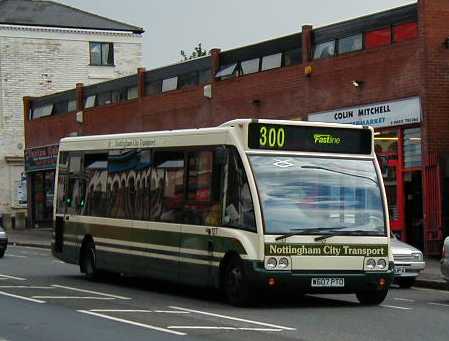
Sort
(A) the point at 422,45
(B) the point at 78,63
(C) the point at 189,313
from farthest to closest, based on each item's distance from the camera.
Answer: (B) the point at 78,63 → (A) the point at 422,45 → (C) the point at 189,313

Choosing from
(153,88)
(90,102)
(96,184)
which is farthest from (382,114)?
(90,102)

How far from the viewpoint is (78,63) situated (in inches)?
2534

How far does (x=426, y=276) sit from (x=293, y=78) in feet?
38.2

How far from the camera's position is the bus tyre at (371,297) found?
1562 cm

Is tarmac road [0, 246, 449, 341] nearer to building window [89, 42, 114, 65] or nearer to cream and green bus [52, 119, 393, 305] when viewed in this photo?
cream and green bus [52, 119, 393, 305]

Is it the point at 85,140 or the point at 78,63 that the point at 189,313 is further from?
the point at 78,63

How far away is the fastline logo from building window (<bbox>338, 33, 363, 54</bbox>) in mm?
13729

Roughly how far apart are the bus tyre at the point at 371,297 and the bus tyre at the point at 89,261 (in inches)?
236

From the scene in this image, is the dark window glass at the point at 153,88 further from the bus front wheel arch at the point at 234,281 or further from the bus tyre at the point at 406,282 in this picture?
the bus front wheel arch at the point at 234,281

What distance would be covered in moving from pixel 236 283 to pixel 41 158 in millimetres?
37792

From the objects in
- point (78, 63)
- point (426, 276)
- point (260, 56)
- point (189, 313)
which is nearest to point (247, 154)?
point (189, 313)

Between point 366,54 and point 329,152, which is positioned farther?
point 366,54

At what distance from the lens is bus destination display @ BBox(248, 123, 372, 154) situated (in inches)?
599

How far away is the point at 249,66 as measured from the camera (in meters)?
34.6
